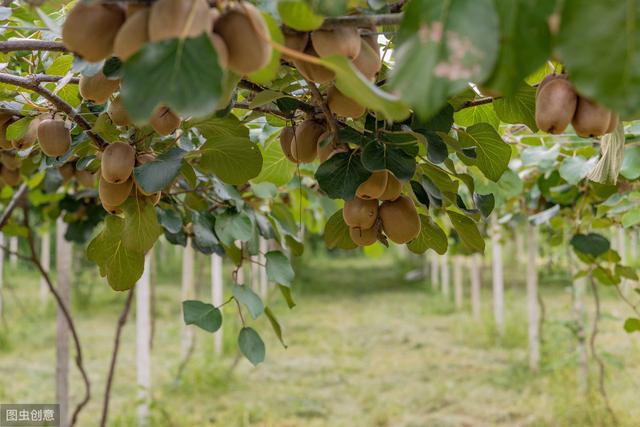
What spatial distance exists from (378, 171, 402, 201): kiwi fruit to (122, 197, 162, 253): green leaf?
24 cm

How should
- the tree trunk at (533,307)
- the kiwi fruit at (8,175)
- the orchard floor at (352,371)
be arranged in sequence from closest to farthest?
the kiwi fruit at (8,175)
the orchard floor at (352,371)
the tree trunk at (533,307)

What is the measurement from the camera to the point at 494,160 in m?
0.58

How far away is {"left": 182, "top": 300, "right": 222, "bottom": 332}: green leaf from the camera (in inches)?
28.6

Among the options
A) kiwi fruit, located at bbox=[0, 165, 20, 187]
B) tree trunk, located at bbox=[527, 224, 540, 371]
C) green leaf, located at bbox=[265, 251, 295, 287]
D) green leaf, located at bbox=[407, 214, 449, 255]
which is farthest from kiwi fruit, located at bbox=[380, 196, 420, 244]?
tree trunk, located at bbox=[527, 224, 540, 371]

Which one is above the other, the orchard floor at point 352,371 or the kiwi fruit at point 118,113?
the kiwi fruit at point 118,113

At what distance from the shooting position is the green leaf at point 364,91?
278 millimetres

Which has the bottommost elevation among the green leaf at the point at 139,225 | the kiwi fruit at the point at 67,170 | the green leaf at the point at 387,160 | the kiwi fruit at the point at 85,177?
the green leaf at the point at 139,225

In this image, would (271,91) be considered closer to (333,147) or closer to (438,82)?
(333,147)

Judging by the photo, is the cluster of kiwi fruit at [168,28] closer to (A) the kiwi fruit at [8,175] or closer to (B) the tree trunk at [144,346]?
(A) the kiwi fruit at [8,175]

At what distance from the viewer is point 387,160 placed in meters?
0.47

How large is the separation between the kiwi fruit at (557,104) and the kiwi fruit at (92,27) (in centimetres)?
25

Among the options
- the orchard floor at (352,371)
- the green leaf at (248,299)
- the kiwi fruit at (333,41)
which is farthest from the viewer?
→ the orchard floor at (352,371)

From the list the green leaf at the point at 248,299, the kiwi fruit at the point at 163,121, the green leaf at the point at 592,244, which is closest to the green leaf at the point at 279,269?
the green leaf at the point at 248,299

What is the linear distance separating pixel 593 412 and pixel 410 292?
3899 mm
